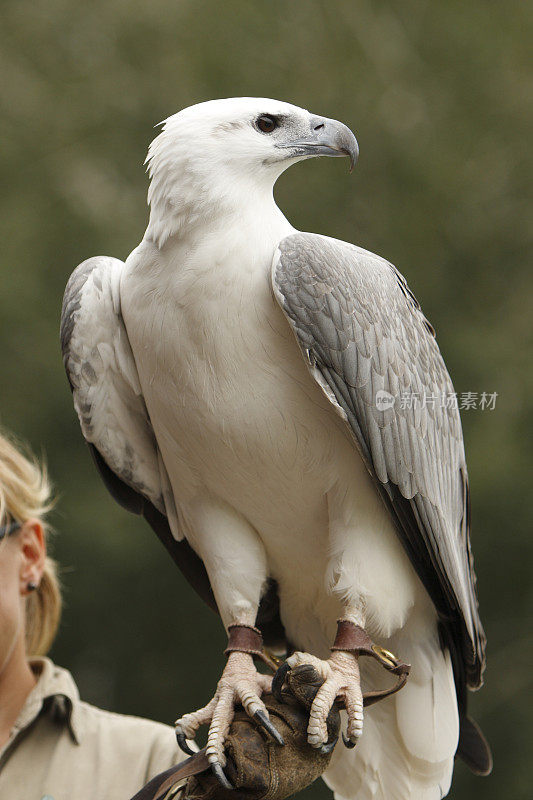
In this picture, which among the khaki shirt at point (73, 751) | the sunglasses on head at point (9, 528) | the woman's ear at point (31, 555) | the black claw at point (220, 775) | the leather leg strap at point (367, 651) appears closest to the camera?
the black claw at point (220, 775)

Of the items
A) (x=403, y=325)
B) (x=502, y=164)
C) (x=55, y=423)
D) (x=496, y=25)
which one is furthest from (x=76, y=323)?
(x=496, y=25)

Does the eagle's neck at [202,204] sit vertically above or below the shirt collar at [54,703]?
above

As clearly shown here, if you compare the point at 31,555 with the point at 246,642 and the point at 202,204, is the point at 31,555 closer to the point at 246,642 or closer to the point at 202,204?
the point at 246,642

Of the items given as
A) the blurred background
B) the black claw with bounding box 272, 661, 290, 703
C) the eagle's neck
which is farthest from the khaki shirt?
the blurred background

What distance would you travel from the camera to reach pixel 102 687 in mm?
4410

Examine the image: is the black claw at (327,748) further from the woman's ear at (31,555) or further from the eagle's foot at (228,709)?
the woman's ear at (31,555)

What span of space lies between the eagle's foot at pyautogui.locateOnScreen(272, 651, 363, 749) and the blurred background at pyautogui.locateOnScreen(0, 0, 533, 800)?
2314 millimetres

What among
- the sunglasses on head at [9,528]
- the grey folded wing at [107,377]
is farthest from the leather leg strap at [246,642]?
the sunglasses on head at [9,528]

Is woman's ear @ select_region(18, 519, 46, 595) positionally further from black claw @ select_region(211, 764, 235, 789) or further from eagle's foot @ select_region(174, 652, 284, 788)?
black claw @ select_region(211, 764, 235, 789)

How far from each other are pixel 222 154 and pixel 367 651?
1.12 meters

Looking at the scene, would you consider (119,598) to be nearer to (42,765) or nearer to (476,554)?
(476,554)

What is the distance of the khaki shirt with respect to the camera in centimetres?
233

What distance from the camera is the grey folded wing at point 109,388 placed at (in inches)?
83.1

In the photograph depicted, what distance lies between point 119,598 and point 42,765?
2.01 meters
